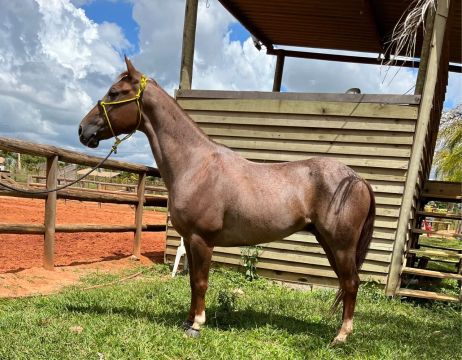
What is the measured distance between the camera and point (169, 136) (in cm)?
388

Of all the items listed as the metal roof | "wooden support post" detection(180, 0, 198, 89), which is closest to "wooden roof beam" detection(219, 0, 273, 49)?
the metal roof

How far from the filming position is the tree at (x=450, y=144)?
16062 millimetres

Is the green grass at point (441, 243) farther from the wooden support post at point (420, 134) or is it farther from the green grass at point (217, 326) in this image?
the green grass at point (217, 326)

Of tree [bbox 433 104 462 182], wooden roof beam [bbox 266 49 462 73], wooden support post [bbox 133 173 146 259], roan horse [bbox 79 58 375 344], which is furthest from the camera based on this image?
tree [bbox 433 104 462 182]

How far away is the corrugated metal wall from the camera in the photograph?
18.9 ft

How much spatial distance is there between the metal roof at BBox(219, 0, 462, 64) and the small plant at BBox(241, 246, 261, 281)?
164 inches

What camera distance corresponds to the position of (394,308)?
5262mm

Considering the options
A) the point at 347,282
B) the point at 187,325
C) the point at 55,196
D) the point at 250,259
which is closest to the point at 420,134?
the point at 347,282

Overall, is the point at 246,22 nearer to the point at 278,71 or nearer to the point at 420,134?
the point at 278,71

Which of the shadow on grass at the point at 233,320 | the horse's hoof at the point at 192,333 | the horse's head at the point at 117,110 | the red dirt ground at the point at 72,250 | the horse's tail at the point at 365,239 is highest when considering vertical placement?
the horse's head at the point at 117,110

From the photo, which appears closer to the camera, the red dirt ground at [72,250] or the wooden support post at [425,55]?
the wooden support post at [425,55]

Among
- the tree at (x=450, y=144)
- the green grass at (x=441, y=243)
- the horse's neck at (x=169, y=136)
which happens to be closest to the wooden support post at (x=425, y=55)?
the horse's neck at (x=169, y=136)

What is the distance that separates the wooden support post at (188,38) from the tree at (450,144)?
39.1ft

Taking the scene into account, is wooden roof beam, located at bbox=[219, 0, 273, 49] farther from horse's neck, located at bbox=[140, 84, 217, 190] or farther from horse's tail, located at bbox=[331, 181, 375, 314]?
horse's tail, located at bbox=[331, 181, 375, 314]
